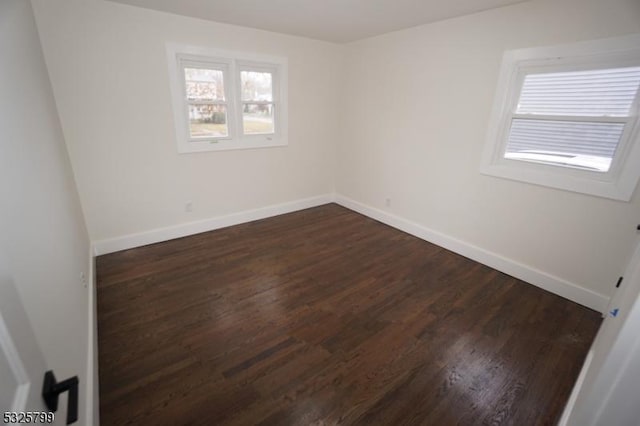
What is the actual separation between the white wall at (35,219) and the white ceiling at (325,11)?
1466 mm

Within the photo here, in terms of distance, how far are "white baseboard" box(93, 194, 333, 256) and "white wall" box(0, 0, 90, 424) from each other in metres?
1.48

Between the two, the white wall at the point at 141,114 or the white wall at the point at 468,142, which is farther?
→ the white wall at the point at 141,114

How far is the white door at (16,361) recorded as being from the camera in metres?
0.53

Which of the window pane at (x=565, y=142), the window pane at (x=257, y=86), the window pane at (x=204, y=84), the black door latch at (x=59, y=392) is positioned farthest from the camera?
the window pane at (x=257, y=86)

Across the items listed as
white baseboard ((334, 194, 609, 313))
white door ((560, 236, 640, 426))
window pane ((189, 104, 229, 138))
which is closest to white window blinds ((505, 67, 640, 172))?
white baseboard ((334, 194, 609, 313))

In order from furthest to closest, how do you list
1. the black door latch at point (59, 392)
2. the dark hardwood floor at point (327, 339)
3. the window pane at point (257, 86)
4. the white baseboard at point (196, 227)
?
the window pane at point (257, 86)
the white baseboard at point (196, 227)
the dark hardwood floor at point (327, 339)
the black door latch at point (59, 392)

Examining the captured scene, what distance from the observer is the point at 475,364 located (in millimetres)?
1970

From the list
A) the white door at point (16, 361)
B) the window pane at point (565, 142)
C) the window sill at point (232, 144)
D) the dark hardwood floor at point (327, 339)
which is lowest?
the dark hardwood floor at point (327, 339)

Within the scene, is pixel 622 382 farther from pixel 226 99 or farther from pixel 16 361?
pixel 226 99

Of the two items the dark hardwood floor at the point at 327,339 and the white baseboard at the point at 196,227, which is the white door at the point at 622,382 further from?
the white baseboard at the point at 196,227

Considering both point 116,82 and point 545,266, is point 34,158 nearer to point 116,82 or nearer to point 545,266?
point 116,82

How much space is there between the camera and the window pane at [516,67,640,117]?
87.1 inches

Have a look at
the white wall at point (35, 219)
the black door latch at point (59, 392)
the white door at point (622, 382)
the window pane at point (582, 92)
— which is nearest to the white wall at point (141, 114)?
the white wall at point (35, 219)

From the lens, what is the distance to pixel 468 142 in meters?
3.17
